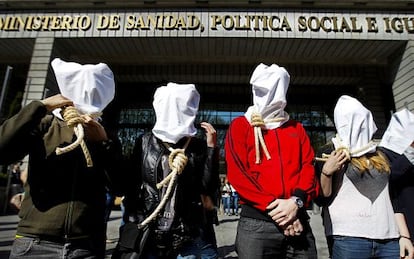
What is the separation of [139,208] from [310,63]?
11.2m

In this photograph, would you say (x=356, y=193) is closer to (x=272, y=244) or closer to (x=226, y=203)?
(x=272, y=244)

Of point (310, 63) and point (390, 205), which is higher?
point (310, 63)

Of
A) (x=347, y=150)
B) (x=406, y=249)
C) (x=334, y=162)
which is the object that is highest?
(x=347, y=150)

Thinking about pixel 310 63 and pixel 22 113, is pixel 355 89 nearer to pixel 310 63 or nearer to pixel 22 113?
pixel 310 63

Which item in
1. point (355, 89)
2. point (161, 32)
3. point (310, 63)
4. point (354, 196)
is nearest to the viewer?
point (354, 196)

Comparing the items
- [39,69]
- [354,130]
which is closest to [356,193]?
[354,130]

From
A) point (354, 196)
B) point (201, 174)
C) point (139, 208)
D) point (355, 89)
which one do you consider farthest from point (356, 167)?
point (355, 89)

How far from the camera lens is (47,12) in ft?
32.5

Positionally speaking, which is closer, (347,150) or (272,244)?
(272,244)

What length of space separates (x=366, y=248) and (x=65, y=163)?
85.2 inches

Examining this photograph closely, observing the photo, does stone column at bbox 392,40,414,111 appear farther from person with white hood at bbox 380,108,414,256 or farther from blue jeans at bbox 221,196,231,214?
person with white hood at bbox 380,108,414,256

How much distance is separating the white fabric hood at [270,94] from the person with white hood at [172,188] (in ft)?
1.45

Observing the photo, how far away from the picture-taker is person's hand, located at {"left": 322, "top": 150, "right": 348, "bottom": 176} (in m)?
2.07

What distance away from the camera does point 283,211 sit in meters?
1.77
